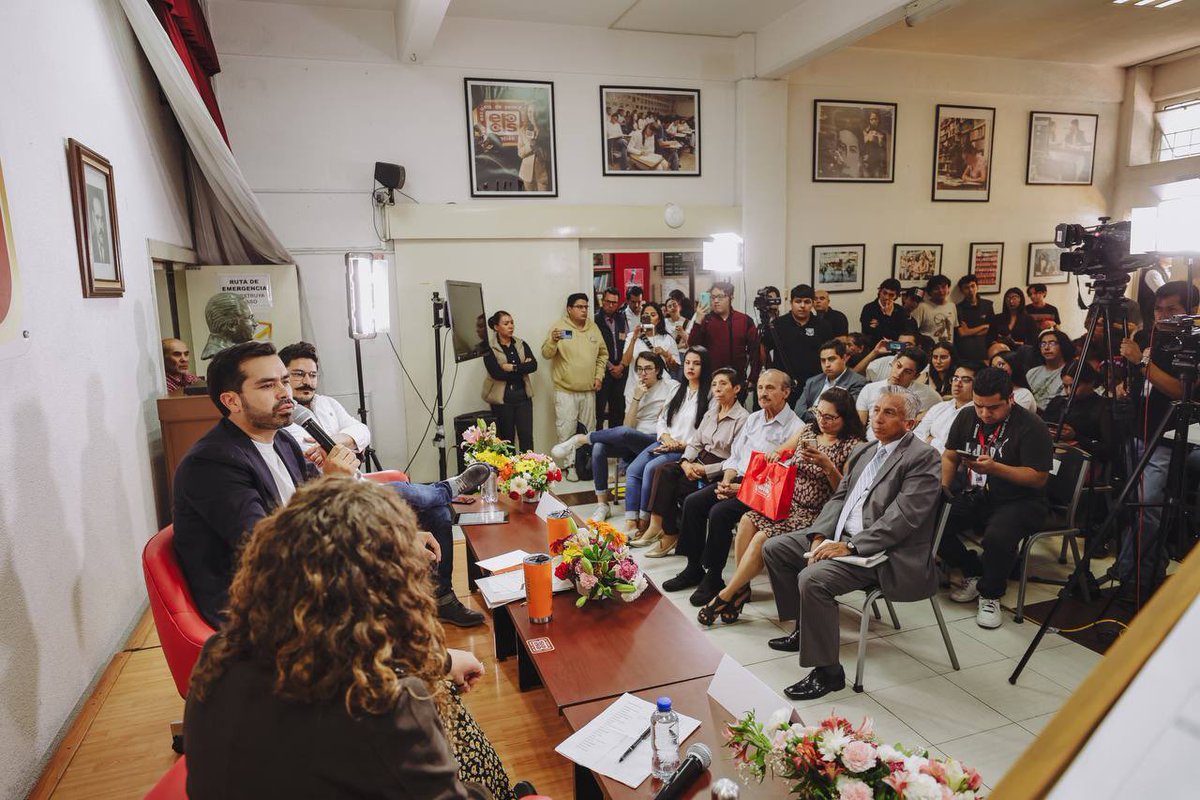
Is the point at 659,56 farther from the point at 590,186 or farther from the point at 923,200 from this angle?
the point at 923,200

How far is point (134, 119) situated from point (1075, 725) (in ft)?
15.7

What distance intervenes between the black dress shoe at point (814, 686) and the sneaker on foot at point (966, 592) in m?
1.16

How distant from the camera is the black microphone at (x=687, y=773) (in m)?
1.51

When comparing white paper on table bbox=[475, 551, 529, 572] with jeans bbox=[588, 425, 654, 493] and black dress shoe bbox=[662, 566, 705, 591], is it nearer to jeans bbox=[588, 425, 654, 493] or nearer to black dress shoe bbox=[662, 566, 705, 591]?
black dress shoe bbox=[662, 566, 705, 591]

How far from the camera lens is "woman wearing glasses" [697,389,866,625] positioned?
11.1 ft

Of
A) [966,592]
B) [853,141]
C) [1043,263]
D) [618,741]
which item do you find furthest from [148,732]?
[1043,263]

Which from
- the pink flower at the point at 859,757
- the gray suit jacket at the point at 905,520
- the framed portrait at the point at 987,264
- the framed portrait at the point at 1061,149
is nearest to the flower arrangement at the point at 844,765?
the pink flower at the point at 859,757

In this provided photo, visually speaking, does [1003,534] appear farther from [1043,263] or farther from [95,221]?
[1043,263]

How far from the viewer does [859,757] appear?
4.38 ft

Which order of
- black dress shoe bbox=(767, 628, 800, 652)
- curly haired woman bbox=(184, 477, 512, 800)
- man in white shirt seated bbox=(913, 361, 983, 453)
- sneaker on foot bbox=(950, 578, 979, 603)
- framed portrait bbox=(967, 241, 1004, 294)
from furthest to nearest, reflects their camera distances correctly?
framed portrait bbox=(967, 241, 1004, 294) < man in white shirt seated bbox=(913, 361, 983, 453) < sneaker on foot bbox=(950, 578, 979, 603) < black dress shoe bbox=(767, 628, 800, 652) < curly haired woman bbox=(184, 477, 512, 800)

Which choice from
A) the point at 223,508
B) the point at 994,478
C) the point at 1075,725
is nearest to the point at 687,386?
the point at 994,478

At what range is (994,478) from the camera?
3.49 meters

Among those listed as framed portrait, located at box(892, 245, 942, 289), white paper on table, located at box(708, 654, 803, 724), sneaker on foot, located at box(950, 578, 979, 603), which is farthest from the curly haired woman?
framed portrait, located at box(892, 245, 942, 289)

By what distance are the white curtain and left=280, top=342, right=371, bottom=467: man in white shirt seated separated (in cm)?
146
